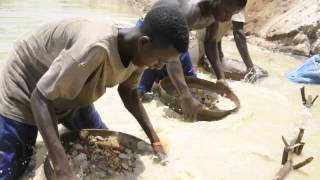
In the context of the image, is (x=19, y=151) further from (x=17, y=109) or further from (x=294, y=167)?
(x=294, y=167)

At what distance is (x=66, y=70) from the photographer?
2.63m

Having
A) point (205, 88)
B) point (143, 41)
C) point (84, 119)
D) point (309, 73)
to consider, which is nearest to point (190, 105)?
point (84, 119)

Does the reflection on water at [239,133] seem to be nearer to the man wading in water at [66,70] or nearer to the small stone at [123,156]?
the small stone at [123,156]

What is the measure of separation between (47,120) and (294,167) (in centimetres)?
214

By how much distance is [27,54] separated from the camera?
10.1 feet

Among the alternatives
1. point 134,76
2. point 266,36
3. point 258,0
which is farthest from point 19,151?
point 258,0

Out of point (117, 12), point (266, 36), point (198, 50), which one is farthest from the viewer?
point (117, 12)

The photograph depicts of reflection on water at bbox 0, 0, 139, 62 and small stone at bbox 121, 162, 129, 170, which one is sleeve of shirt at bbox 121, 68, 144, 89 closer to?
small stone at bbox 121, 162, 129, 170

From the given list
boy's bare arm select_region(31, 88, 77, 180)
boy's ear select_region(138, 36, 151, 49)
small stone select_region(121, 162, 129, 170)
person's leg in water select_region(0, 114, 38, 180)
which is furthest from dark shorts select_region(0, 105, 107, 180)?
boy's ear select_region(138, 36, 151, 49)

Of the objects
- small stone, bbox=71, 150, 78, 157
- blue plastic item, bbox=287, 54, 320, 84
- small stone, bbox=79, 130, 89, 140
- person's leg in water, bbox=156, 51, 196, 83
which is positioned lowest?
blue plastic item, bbox=287, 54, 320, 84

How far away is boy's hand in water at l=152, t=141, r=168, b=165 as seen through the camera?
11.3ft

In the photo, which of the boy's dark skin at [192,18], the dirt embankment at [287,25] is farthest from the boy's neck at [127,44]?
the dirt embankment at [287,25]

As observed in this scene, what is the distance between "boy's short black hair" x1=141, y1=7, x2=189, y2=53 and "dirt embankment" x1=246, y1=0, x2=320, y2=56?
20.1ft

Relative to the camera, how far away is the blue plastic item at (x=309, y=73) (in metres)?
6.59
